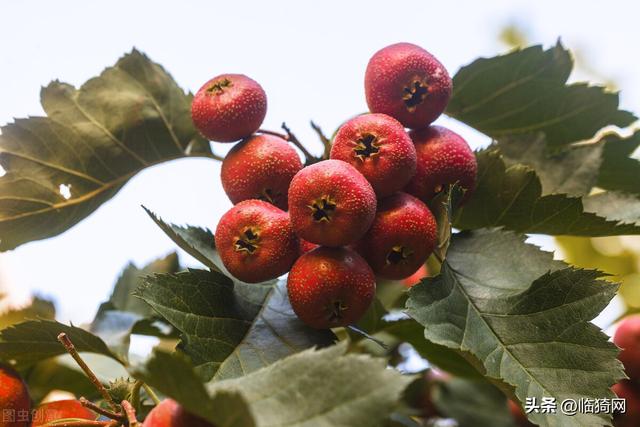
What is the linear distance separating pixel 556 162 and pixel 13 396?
0.77m

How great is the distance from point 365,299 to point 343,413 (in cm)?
22

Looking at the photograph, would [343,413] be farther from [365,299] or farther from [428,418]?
[428,418]

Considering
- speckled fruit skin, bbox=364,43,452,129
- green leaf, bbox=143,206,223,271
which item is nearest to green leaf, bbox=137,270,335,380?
green leaf, bbox=143,206,223,271

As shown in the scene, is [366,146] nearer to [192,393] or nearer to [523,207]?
[523,207]

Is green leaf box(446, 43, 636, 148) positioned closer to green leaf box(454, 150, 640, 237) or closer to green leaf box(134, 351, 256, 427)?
green leaf box(454, 150, 640, 237)

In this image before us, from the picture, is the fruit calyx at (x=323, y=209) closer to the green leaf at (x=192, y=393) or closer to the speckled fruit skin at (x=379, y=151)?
the speckled fruit skin at (x=379, y=151)

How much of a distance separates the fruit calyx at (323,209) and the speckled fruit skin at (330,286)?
4 centimetres

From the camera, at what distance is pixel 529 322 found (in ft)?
2.66

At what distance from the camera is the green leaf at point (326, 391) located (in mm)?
575

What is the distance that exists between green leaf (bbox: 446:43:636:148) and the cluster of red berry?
0.60 ft

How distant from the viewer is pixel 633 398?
1.05 meters

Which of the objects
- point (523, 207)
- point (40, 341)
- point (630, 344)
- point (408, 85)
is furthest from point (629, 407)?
point (40, 341)

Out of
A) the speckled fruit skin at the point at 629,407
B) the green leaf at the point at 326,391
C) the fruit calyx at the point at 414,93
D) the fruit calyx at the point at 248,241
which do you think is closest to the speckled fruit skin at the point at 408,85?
the fruit calyx at the point at 414,93

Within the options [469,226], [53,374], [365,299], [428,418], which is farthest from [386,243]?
[428,418]
